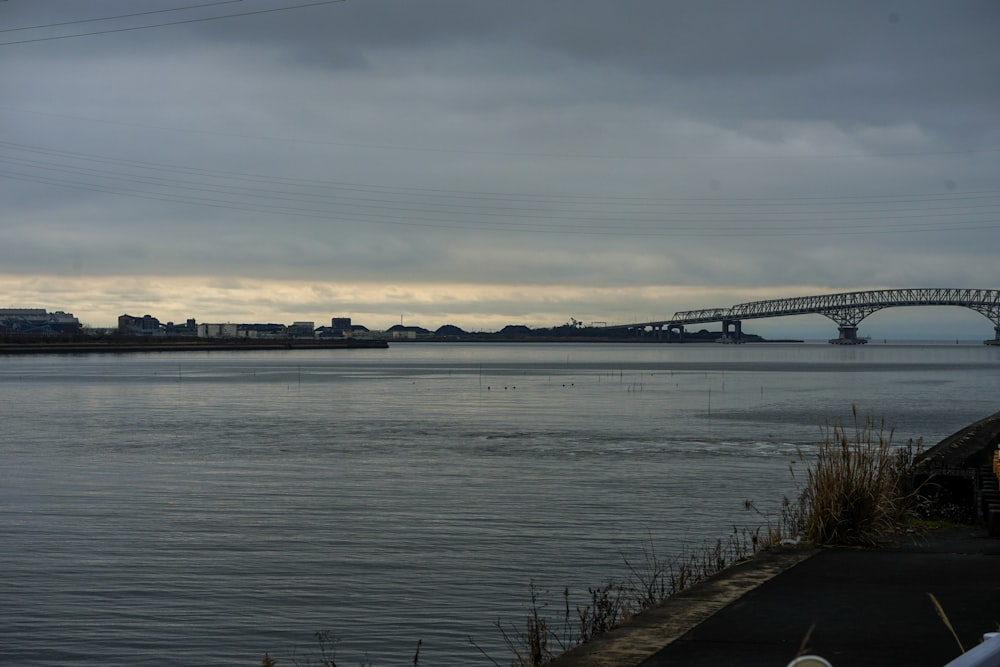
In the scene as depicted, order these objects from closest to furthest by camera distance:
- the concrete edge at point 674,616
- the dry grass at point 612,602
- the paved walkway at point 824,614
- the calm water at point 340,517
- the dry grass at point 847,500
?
1. the paved walkway at point 824,614
2. the concrete edge at point 674,616
3. the dry grass at point 612,602
4. the calm water at point 340,517
5. the dry grass at point 847,500

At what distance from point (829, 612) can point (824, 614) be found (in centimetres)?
10

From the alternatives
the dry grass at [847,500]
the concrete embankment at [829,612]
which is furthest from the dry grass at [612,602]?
the dry grass at [847,500]

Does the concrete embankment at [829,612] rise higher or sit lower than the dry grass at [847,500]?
lower

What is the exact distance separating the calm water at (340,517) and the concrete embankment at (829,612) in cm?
276

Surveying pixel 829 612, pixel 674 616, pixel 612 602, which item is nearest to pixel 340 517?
pixel 612 602

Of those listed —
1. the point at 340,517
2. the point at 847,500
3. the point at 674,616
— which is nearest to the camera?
the point at 674,616

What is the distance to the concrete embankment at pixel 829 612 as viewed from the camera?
8.55m

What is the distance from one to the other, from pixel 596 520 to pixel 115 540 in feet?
28.3

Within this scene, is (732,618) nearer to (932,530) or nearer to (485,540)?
(932,530)

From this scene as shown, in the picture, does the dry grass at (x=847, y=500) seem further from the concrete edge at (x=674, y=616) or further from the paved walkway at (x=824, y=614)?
the concrete edge at (x=674, y=616)

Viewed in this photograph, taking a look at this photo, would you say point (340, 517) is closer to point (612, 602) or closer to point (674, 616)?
point (612, 602)

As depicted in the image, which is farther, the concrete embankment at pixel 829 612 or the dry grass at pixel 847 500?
the dry grass at pixel 847 500

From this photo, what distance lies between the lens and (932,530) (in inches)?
→ 601

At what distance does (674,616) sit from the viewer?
10164mm
